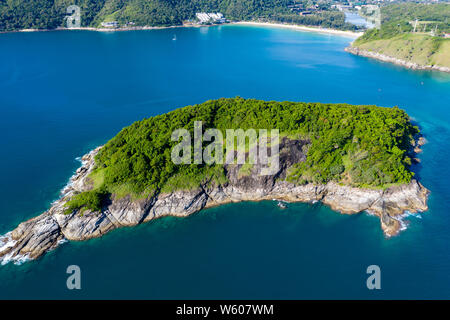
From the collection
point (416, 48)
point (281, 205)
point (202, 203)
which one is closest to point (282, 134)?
point (281, 205)

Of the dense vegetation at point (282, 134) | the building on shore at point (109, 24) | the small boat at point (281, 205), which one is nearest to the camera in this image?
the dense vegetation at point (282, 134)

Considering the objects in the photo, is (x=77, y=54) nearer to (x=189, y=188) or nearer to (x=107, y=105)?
(x=107, y=105)

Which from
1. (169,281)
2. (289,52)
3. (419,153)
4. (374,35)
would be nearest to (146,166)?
(169,281)

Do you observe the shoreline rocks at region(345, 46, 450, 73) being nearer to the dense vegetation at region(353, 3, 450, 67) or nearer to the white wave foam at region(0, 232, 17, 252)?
the dense vegetation at region(353, 3, 450, 67)

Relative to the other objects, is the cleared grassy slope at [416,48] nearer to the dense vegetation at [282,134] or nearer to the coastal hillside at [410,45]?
the coastal hillside at [410,45]

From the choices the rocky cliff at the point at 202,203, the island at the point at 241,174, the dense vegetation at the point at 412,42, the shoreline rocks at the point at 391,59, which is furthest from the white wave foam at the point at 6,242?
the dense vegetation at the point at 412,42

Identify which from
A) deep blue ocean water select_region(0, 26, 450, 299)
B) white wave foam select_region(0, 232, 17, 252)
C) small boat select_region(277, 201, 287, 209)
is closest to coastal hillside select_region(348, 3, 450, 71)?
deep blue ocean water select_region(0, 26, 450, 299)

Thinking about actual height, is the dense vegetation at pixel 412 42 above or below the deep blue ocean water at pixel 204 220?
above
